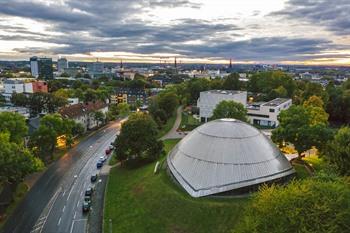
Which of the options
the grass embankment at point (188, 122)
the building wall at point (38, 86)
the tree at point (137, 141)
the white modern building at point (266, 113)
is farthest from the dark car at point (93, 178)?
the building wall at point (38, 86)

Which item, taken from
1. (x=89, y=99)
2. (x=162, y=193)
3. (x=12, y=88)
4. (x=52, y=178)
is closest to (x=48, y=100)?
(x=89, y=99)

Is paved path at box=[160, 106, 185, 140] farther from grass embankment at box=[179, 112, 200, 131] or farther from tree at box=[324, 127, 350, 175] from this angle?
tree at box=[324, 127, 350, 175]

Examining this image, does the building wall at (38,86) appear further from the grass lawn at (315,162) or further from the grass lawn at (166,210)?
the grass lawn at (315,162)

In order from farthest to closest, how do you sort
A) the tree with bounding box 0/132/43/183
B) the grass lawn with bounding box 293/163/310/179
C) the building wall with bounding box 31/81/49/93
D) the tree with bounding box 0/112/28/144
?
the building wall with bounding box 31/81/49/93 < the tree with bounding box 0/112/28/144 < the grass lawn with bounding box 293/163/310/179 < the tree with bounding box 0/132/43/183

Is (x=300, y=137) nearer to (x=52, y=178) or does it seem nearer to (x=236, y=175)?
(x=236, y=175)

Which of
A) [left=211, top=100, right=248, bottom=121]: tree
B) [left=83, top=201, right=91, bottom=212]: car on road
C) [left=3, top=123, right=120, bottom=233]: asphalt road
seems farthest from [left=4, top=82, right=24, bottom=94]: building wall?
[left=83, top=201, right=91, bottom=212]: car on road

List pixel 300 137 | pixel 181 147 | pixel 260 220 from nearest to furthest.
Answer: pixel 260 220
pixel 181 147
pixel 300 137
